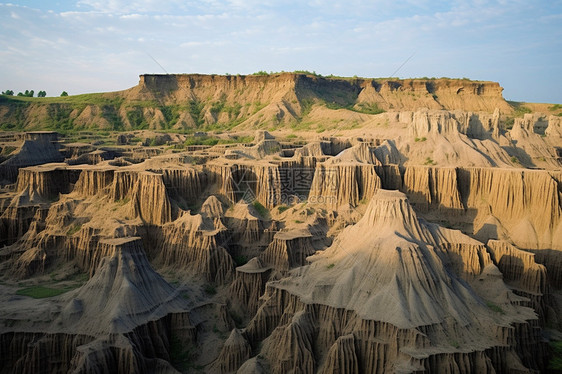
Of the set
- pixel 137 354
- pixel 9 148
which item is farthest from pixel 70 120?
pixel 137 354

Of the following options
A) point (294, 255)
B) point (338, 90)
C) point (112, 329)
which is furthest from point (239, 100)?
point (112, 329)

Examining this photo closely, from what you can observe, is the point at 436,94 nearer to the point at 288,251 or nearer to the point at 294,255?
the point at 294,255

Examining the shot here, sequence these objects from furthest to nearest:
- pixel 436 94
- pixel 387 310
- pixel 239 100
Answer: pixel 436 94
pixel 239 100
pixel 387 310

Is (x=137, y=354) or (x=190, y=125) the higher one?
(x=190, y=125)

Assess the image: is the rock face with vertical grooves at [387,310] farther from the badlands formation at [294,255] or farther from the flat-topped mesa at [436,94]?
the flat-topped mesa at [436,94]

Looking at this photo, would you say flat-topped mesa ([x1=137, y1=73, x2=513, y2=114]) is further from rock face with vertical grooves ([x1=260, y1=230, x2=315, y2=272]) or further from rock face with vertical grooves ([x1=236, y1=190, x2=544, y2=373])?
rock face with vertical grooves ([x1=236, y1=190, x2=544, y2=373])

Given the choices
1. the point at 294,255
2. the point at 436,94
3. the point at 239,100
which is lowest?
the point at 294,255

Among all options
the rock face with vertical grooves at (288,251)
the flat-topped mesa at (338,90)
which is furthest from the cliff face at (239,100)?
the rock face with vertical grooves at (288,251)

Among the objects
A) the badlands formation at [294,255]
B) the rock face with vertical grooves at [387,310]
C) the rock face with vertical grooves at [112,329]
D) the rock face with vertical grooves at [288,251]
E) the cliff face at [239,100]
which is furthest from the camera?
the cliff face at [239,100]

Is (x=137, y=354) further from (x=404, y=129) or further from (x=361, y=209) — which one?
(x=404, y=129)
